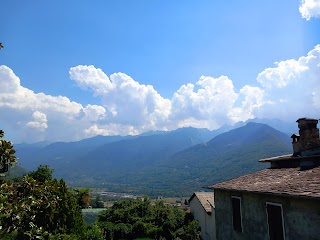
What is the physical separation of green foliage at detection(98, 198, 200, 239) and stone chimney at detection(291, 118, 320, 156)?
819 inches

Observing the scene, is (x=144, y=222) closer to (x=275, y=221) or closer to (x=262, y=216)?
(x=262, y=216)

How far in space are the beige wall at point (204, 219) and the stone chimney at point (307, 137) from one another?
1715 centimetres

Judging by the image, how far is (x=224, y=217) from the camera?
17.1m

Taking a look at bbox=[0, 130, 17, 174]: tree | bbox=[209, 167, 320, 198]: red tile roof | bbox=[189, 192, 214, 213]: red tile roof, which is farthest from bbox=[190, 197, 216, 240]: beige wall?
bbox=[0, 130, 17, 174]: tree

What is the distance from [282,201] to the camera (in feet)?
37.7

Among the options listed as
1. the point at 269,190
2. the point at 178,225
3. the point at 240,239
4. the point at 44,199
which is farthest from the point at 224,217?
the point at 178,225

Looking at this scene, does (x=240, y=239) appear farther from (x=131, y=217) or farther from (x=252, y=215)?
(x=131, y=217)

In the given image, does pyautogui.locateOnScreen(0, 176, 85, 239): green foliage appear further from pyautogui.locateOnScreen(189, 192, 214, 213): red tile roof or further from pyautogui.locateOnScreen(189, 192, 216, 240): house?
pyautogui.locateOnScreen(189, 192, 214, 213): red tile roof

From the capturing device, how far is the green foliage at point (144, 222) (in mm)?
35375

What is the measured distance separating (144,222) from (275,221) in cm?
2891

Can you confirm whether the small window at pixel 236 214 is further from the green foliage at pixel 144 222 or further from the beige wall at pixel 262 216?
the green foliage at pixel 144 222

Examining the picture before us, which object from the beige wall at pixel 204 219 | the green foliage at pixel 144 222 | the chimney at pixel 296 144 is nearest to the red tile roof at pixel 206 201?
the beige wall at pixel 204 219

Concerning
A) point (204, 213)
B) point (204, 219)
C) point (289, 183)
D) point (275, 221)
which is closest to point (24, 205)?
point (289, 183)

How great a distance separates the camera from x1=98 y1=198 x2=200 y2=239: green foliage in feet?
116
